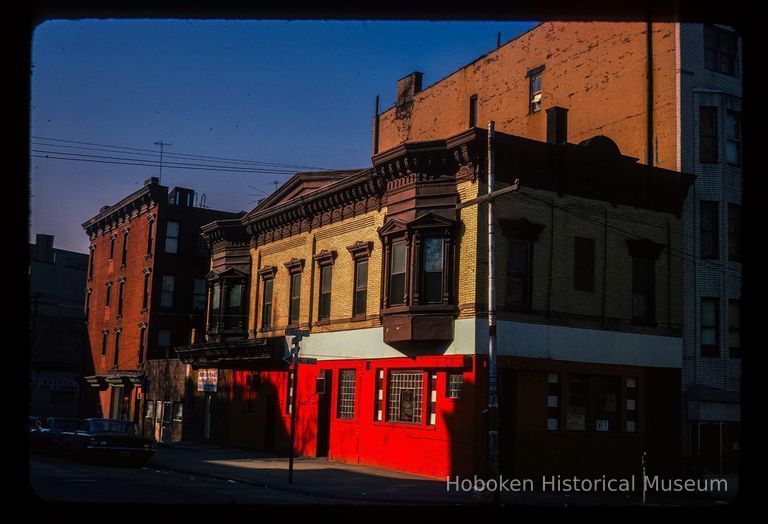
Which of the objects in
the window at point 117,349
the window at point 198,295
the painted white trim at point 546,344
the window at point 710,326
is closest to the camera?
the painted white trim at point 546,344

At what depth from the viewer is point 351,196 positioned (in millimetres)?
31531

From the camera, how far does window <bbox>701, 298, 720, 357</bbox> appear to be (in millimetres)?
29609

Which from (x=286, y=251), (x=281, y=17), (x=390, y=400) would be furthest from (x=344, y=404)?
(x=281, y=17)

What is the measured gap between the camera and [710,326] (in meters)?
29.8

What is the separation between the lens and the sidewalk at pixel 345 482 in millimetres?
20609

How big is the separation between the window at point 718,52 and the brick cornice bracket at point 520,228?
10272mm

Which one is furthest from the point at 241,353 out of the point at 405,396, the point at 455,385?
the point at 455,385

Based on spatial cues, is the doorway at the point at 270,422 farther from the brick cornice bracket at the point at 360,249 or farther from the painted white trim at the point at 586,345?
the painted white trim at the point at 586,345

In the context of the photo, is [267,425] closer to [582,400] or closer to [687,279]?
[582,400]

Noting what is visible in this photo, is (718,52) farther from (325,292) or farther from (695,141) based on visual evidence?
(325,292)

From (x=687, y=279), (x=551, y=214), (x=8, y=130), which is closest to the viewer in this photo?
(x=8, y=130)

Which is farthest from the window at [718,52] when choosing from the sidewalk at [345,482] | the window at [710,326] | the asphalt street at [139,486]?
the asphalt street at [139,486]

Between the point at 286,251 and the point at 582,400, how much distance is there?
15.2 metres

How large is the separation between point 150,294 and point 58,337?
18603 mm
